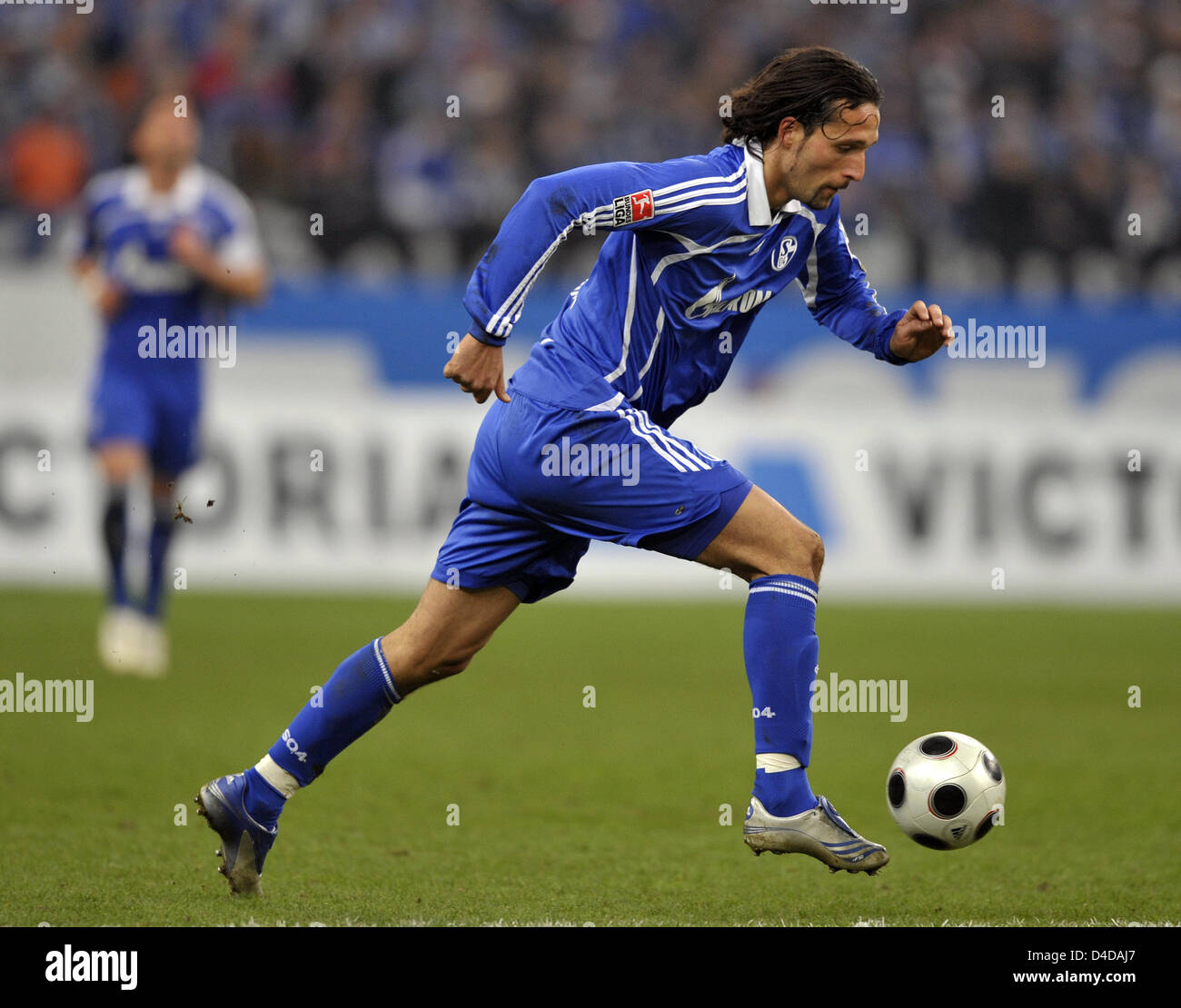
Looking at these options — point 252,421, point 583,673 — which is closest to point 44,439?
point 252,421

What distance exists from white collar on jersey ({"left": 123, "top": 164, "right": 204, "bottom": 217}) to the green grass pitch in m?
2.39

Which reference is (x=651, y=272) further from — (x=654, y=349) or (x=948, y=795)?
(x=948, y=795)

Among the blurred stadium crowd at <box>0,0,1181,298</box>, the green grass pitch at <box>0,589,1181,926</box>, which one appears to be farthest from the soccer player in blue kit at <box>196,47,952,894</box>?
the blurred stadium crowd at <box>0,0,1181,298</box>

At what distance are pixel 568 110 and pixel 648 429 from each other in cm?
1040

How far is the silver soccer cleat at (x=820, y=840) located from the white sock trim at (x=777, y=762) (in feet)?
0.35

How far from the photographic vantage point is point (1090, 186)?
13773 millimetres

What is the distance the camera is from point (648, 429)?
401cm

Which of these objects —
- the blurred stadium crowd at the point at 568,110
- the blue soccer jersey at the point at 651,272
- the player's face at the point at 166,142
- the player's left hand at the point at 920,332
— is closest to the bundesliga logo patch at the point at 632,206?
the blue soccer jersey at the point at 651,272

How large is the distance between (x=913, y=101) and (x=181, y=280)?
8163mm

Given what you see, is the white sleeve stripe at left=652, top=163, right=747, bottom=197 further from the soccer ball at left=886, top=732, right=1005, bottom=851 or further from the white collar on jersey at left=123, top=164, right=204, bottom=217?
the white collar on jersey at left=123, top=164, right=204, bottom=217

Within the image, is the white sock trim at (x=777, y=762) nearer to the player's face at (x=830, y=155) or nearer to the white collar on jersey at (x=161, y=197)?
the player's face at (x=830, y=155)

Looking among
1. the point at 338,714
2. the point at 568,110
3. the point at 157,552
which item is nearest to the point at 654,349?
the point at 338,714

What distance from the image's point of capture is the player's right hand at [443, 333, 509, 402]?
3707 millimetres

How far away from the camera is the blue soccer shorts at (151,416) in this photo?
27.6 feet
